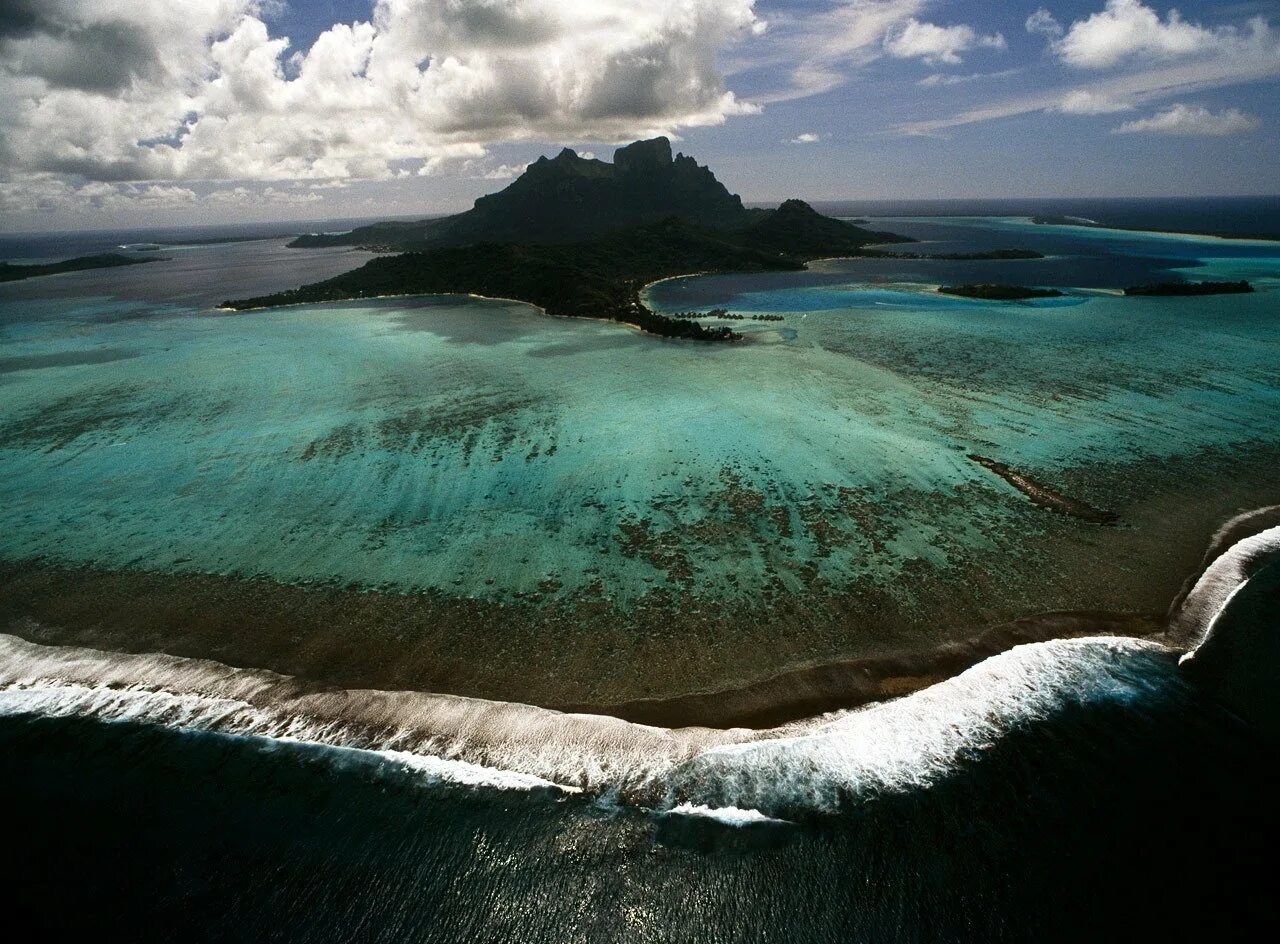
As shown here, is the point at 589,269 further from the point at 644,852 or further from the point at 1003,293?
the point at 644,852

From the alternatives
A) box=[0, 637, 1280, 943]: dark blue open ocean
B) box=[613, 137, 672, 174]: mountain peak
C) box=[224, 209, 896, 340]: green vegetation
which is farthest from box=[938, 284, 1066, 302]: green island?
box=[613, 137, 672, 174]: mountain peak

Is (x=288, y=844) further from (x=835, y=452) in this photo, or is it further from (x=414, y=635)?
(x=835, y=452)

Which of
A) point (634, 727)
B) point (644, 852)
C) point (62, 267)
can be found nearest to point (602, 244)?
point (634, 727)

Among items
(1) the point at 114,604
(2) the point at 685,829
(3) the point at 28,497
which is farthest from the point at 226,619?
(3) the point at 28,497

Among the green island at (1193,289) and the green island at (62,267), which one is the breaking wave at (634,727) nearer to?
the green island at (1193,289)

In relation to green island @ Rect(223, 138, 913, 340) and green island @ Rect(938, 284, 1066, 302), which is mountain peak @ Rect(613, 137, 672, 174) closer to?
green island @ Rect(223, 138, 913, 340)

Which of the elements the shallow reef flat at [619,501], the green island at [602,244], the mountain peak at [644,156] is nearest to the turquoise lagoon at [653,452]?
the shallow reef flat at [619,501]
